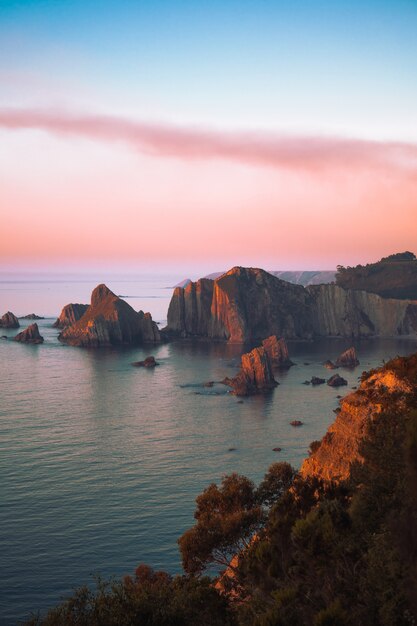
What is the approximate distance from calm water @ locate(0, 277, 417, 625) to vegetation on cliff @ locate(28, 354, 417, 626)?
25.2 m

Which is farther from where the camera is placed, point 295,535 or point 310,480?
point 310,480

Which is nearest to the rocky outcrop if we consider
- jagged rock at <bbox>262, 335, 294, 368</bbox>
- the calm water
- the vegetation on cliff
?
the vegetation on cliff

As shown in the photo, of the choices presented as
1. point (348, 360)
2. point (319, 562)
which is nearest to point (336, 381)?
point (348, 360)

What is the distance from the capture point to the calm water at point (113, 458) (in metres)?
65.1

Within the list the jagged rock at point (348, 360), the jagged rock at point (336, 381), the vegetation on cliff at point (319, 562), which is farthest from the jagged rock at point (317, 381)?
the vegetation on cliff at point (319, 562)

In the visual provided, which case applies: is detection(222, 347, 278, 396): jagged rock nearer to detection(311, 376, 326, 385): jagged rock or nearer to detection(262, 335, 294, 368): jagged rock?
detection(311, 376, 326, 385): jagged rock

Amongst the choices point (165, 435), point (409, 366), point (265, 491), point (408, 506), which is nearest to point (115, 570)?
point (265, 491)

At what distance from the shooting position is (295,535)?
2870 centimetres

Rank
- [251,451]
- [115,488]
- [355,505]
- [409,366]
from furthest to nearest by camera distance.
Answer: [251,451] < [115,488] < [409,366] < [355,505]

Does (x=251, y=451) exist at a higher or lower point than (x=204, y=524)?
lower

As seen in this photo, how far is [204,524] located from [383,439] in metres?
15.3

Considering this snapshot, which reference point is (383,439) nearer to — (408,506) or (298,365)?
(408,506)

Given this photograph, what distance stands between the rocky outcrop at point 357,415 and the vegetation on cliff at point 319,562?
2.33 meters

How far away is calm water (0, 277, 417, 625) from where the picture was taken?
213 ft
